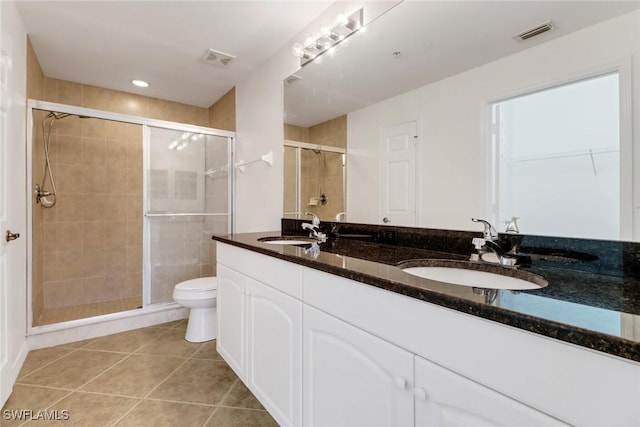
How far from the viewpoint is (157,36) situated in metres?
2.15

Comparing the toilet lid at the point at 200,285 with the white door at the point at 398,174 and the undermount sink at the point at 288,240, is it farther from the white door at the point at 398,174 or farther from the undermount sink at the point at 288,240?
the white door at the point at 398,174

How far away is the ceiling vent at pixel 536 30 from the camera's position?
99 centimetres

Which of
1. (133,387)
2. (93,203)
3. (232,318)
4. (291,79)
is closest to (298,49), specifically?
(291,79)

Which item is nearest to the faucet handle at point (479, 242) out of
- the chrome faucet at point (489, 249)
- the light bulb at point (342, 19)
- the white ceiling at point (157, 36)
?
the chrome faucet at point (489, 249)

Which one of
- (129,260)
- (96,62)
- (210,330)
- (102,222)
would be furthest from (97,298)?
(96,62)

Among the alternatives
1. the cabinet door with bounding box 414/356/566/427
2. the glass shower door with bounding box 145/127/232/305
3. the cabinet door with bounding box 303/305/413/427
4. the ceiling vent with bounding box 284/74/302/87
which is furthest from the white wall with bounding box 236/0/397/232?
the cabinet door with bounding box 414/356/566/427

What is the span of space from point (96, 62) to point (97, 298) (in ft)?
7.31

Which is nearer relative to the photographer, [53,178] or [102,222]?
[53,178]

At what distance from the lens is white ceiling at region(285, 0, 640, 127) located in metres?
0.98

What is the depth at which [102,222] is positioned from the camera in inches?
121

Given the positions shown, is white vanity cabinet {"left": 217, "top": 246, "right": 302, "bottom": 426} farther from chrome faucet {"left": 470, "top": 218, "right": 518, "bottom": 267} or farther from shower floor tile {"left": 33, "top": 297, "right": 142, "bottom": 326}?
shower floor tile {"left": 33, "top": 297, "right": 142, "bottom": 326}

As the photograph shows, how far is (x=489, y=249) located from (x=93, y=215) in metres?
3.51

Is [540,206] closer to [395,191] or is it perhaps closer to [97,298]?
[395,191]

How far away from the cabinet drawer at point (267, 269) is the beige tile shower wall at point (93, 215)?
1979 millimetres
